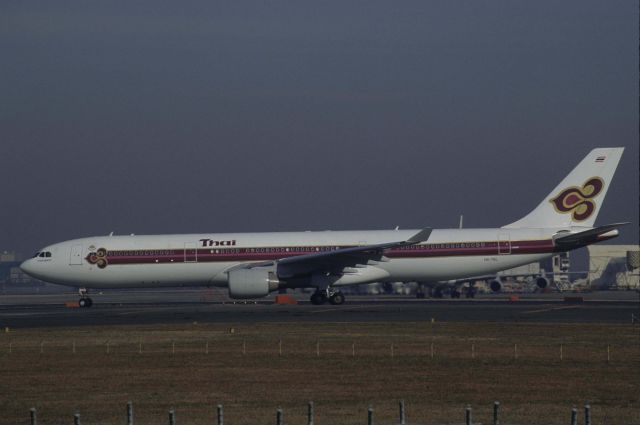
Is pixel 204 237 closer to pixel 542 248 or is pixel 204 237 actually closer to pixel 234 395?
pixel 542 248

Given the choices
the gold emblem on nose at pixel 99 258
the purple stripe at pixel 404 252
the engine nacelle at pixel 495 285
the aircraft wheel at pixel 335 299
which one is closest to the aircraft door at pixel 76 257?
the gold emblem on nose at pixel 99 258

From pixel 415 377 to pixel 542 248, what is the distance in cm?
3234

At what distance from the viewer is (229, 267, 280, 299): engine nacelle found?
2072 inches

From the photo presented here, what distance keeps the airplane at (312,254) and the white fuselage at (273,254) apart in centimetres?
6

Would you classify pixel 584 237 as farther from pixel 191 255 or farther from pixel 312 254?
pixel 191 255

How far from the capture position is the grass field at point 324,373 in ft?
68.2

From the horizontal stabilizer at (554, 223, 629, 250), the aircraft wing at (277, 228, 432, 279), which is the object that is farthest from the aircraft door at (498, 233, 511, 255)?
the aircraft wing at (277, 228, 432, 279)

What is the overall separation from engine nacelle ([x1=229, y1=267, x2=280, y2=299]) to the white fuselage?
110 inches

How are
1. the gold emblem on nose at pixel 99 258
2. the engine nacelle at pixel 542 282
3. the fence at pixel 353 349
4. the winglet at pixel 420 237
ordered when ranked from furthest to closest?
the engine nacelle at pixel 542 282 → the gold emblem on nose at pixel 99 258 → the winglet at pixel 420 237 → the fence at pixel 353 349

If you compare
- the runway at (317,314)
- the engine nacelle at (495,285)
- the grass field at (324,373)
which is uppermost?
the engine nacelle at (495,285)

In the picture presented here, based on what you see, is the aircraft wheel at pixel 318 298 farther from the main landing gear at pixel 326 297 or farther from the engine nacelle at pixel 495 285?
the engine nacelle at pixel 495 285

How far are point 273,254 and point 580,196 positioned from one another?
19.3 meters

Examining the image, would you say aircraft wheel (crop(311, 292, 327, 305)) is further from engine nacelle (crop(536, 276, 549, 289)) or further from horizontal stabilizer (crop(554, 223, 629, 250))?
engine nacelle (crop(536, 276, 549, 289))

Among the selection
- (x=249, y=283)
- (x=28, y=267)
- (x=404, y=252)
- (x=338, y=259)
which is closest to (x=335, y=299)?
(x=338, y=259)
